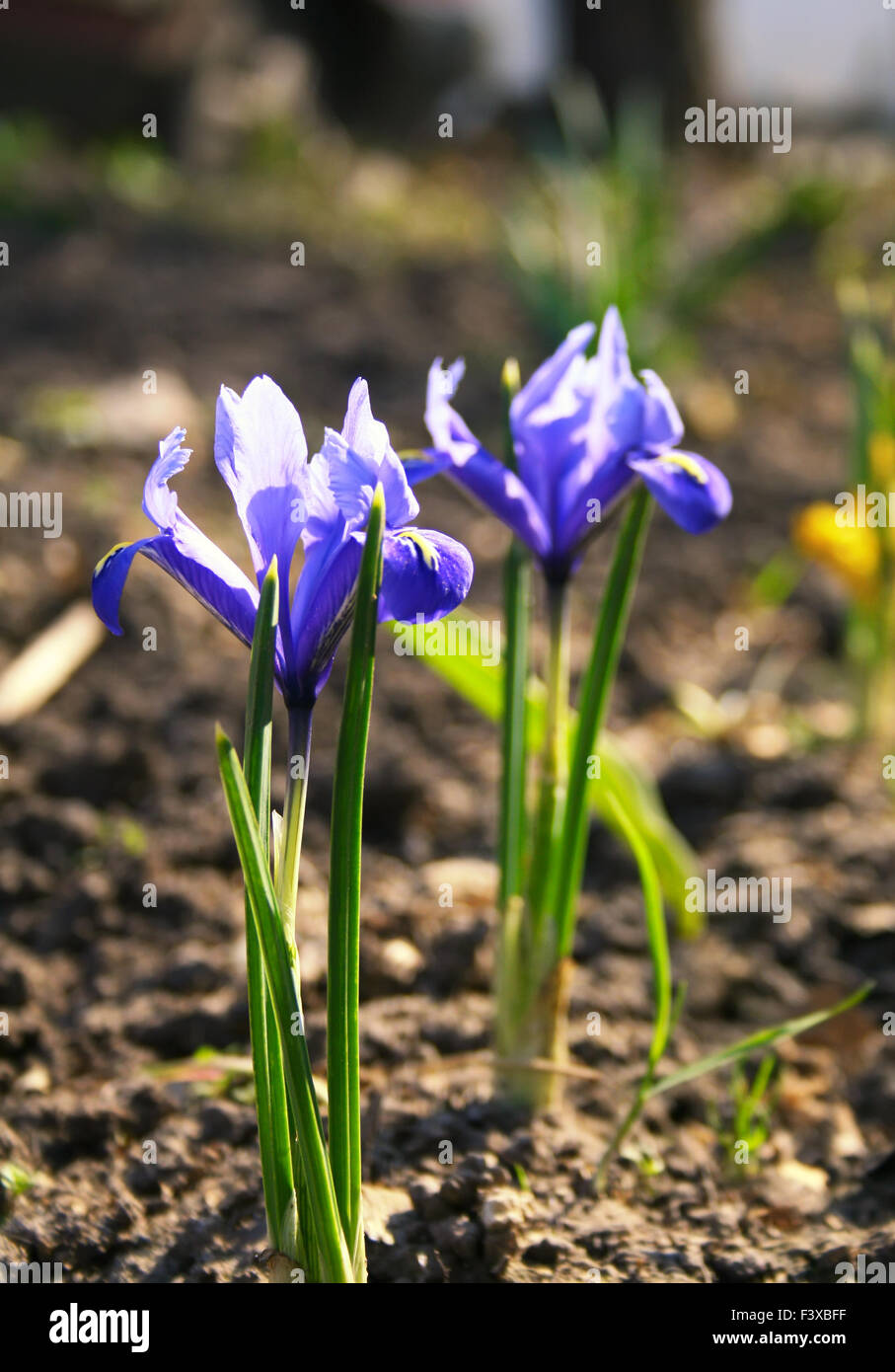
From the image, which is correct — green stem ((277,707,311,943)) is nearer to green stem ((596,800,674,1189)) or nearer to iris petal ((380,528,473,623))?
iris petal ((380,528,473,623))

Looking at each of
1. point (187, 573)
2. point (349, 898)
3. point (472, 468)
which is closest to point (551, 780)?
point (472, 468)

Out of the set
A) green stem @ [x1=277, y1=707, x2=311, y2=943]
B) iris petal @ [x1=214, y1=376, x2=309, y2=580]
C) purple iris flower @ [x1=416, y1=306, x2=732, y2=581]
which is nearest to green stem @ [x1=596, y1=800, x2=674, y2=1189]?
purple iris flower @ [x1=416, y1=306, x2=732, y2=581]

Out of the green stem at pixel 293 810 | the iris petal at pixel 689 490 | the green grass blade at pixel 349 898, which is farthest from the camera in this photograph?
the iris petal at pixel 689 490

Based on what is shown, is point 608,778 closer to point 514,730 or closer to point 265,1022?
point 514,730

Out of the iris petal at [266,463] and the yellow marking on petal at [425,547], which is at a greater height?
the iris petal at [266,463]

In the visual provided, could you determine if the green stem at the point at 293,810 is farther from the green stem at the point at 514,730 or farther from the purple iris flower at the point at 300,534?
the green stem at the point at 514,730

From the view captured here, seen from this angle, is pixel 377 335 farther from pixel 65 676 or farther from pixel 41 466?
pixel 65 676

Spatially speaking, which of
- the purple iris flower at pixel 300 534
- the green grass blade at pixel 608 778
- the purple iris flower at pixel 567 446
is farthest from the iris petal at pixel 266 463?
the green grass blade at pixel 608 778
